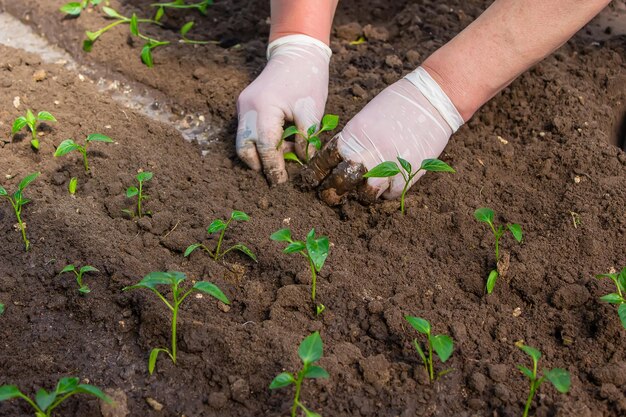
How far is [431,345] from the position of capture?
187 cm

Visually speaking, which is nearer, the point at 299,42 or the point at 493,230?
the point at 493,230

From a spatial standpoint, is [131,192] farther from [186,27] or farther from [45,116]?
[186,27]

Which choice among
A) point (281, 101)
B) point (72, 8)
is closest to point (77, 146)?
point (281, 101)

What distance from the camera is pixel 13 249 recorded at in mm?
2238

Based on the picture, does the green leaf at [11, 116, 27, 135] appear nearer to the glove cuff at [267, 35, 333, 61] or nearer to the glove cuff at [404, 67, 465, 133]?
the glove cuff at [267, 35, 333, 61]

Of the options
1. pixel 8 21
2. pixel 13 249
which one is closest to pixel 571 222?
pixel 13 249

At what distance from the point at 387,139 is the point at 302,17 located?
0.72m

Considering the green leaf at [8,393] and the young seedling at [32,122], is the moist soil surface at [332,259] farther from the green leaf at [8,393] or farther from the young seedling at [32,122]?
the green leaf at [8,393]

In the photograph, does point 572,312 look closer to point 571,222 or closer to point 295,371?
point 571,222

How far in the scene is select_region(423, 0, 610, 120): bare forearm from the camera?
236cm

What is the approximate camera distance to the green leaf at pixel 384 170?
88.5 inches

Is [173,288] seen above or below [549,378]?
below

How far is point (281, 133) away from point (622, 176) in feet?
3.85

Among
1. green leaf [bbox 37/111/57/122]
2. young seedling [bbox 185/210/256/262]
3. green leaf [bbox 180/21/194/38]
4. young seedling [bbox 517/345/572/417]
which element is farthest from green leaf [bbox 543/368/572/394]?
green leaf [bbox 180/21/194/38]
